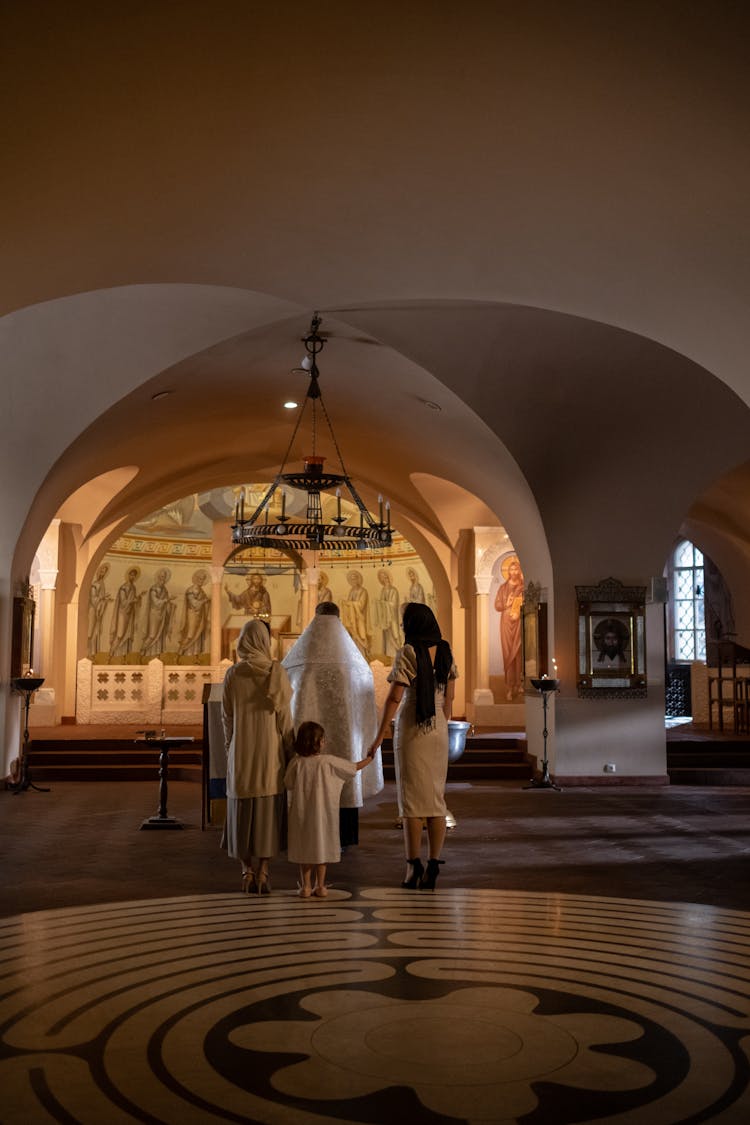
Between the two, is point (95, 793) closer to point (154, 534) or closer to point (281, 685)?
point (281, 685)

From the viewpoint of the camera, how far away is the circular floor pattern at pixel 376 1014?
327 centimetres

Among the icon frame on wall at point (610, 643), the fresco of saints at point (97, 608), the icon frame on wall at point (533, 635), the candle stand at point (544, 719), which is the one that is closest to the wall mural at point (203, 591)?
the fresco of saints at point (97, 608)

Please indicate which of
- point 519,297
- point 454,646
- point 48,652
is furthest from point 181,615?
point 519,297

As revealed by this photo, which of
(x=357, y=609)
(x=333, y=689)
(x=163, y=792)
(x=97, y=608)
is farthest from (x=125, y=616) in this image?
(x=333, y=689)

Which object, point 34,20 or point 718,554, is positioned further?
point 718,554

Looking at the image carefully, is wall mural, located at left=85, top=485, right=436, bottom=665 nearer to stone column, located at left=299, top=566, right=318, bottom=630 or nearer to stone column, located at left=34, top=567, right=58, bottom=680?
stone column, located at left=299, top=566, right=318, bottom=630

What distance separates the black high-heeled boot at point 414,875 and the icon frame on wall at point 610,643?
21.7ft

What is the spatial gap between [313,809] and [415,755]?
2.10 feet

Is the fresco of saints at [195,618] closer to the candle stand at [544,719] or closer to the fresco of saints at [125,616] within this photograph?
the fresco of saints at [125,616]

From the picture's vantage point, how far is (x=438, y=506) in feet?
57.7

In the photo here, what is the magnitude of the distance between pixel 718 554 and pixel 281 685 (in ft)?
43.5

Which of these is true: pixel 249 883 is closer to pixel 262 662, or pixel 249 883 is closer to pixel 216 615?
pixel 262 662

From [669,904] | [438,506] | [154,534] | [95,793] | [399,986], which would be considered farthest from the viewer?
[154,534]

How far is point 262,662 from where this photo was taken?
6336 mm
